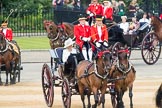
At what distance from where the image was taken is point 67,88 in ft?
50.1

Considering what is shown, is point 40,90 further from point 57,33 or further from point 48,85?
point 57,33

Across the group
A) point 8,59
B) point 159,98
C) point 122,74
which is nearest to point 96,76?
point 122,74

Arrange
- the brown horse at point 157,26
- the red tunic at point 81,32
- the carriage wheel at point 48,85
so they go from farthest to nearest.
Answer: the red tunic at point 81,32, the carriage wheel at point 48,85, the brown horse at point 157,26

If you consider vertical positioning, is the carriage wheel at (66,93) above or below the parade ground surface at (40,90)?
above

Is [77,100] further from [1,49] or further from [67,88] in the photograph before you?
[1,49]

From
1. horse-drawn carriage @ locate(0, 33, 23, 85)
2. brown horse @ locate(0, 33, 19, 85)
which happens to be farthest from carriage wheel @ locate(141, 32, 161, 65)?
brown horse @ locate(0, 33, 19, 85)

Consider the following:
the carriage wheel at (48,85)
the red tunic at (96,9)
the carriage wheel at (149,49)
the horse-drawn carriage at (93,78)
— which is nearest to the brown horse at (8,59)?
the red tunic at (96,9)

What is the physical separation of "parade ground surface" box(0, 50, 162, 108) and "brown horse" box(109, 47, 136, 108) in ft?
2.39

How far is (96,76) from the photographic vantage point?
14.7 metres

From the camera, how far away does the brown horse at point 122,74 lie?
14763 mm

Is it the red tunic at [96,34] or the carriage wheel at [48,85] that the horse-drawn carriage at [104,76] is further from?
the red tunic at [96,34]

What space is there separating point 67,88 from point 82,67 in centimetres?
54

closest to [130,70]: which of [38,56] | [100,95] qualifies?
[100,95]

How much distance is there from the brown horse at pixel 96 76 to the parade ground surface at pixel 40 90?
3.62 feet
